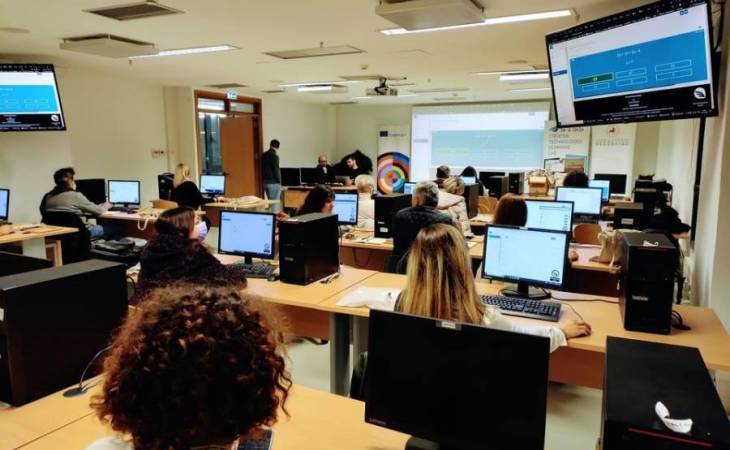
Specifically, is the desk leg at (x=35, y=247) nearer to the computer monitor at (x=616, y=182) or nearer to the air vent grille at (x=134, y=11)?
the air vent grille at (x=134, y=11)

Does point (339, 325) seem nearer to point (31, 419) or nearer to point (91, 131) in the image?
point (31, 419)

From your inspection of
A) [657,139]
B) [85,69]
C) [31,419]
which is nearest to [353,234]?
[31,419]

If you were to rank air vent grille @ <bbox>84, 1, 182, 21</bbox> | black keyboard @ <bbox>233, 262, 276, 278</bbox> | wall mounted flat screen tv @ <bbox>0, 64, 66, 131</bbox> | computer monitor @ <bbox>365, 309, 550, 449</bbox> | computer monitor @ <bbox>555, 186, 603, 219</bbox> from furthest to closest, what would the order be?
1. computer monitor @ <bbox>555, 186, 603, 219</bbox>
2. wall mounted flat screen tv @ <bbox>0, 64, 66, 131</bbox>
3. air vent grille @ <bbox>84, 1, 182, 21</bbox>
4. black keyboard @ <bbox>233, 262, 276, 278</bbox>
5. computer monitor @ <bbox>365, 309, 550, 449</bbox>

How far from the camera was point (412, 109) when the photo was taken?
12.4 m

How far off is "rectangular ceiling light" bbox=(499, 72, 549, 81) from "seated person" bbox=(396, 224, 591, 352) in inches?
249

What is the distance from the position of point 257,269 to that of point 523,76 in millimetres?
5840

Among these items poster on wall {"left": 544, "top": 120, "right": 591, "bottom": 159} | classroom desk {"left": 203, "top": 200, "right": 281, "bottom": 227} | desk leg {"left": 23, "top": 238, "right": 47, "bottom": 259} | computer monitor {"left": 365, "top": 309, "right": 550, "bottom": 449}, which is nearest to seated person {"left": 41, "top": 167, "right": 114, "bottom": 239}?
desk leg {"left": 23, "top": 238, "right": 47, "bottom": 259}

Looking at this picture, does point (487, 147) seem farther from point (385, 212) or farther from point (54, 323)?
point (54, 323)

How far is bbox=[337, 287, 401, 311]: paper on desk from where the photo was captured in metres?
2.64

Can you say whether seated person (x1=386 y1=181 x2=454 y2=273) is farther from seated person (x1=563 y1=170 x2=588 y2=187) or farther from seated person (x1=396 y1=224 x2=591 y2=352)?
seated person (x1=563 y1=170 x2=588 y2=187)

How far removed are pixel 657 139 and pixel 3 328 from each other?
10.9 meters

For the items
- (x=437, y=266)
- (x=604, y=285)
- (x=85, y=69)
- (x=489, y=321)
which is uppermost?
(x=85, y=69)

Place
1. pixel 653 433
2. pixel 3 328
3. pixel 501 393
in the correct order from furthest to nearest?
pixel 3 328 → pixel 501 393 → pixel 653 433

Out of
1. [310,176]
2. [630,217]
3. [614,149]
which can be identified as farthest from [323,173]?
[630,217]
